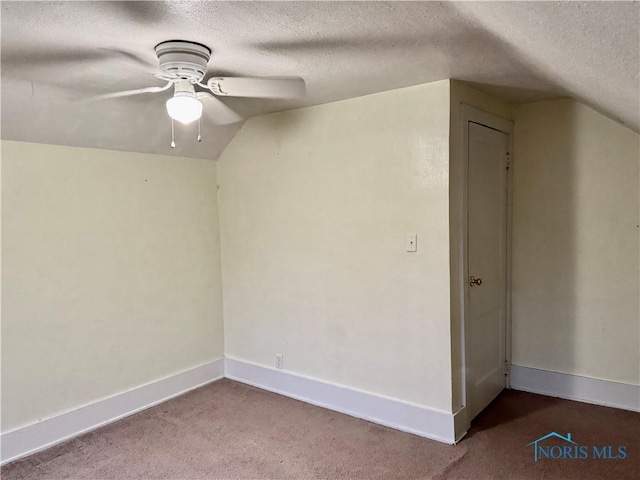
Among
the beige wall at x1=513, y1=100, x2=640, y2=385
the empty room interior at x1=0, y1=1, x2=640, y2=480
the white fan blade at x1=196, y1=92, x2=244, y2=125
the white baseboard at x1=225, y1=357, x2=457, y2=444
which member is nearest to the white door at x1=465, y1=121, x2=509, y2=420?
the empty room interior at x1=0, y1=1, x2=640, y2=480

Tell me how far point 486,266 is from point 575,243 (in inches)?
26.2

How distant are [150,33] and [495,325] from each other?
9.20 feet

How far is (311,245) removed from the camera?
3287mm

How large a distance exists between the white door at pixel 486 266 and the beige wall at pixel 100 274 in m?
2.02

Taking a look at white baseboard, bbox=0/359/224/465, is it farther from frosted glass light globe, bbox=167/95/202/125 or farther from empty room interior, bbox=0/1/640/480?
frosted glass light globe, bbox=167/95/202/125

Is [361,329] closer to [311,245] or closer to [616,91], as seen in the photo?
[311,245]

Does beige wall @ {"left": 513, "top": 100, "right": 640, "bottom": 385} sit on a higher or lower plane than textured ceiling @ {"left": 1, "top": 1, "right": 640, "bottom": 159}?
lower

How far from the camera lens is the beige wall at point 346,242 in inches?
108

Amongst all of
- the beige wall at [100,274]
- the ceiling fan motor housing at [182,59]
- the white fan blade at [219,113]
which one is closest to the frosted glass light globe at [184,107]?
the ceiling fan motor housing at [182,59]

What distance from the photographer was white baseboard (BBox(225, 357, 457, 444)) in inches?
109

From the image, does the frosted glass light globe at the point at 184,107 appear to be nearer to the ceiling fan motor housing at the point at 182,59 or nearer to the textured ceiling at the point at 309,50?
the ceiling fan motor housing at the point at 182,59

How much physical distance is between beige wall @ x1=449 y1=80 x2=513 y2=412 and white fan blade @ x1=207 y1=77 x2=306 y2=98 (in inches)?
41.0

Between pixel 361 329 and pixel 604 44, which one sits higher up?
pixel 604 44

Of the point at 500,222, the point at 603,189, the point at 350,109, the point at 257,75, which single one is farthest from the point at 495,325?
the point at 257,75
